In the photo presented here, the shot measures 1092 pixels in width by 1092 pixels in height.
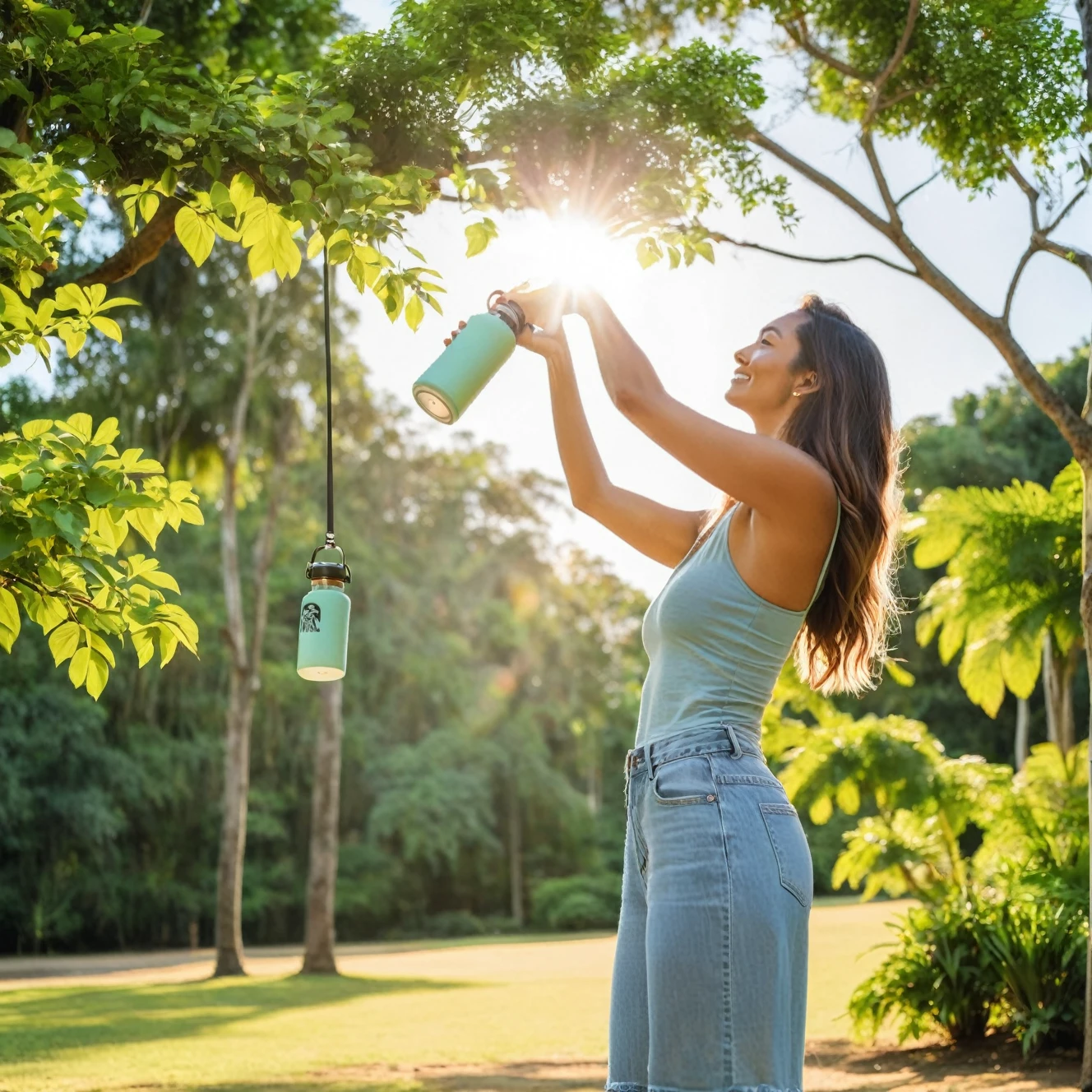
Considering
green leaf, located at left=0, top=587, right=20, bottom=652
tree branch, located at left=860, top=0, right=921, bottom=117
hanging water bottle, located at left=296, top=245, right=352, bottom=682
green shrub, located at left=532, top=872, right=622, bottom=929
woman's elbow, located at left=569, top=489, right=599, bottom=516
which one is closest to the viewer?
hanging water bottle, located at left=296, top=245, right=352, bottom=682

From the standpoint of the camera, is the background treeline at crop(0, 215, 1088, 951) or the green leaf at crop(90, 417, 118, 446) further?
the background treeline at crop(0, 215, 1088, 951)

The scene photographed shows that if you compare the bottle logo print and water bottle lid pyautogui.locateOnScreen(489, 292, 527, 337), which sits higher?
water bottle lid pyautogui.locateOnScreen(489, 292, 527, 337)

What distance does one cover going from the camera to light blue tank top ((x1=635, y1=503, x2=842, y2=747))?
1.86 m

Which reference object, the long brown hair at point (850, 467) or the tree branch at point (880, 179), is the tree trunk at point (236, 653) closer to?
the tree branch at point (880, 179)

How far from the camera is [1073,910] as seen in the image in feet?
23.3

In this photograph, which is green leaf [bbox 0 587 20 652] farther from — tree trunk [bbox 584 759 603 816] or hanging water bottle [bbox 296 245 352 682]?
tree trunk [bbox 584 759 603 816]

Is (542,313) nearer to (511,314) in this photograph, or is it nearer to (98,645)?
(511,314)

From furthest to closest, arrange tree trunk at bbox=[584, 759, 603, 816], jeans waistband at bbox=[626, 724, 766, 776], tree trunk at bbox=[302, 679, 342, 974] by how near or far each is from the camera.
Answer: tree trunk at bbox=[584, 759, 603, 816], tree trunk at bbox=[302, 679, 342, 974], jeans waistband at bbox=[626, 724, 766, 776]

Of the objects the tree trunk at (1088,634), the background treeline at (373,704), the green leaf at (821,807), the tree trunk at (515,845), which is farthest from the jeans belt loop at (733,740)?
the tree trunk at (515,845)

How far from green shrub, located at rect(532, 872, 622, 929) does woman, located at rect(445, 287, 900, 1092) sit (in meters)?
31.4

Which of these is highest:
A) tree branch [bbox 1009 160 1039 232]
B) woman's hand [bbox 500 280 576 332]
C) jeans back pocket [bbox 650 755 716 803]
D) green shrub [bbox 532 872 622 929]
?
tree branch [bbox 1009 160 1039 232]

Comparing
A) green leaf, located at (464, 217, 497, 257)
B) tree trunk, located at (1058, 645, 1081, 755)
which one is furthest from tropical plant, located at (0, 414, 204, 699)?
tree trunk, located at (1058, 645, 1081, 755)

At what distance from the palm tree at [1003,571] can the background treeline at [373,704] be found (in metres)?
13.1

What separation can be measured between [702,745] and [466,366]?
71cm
